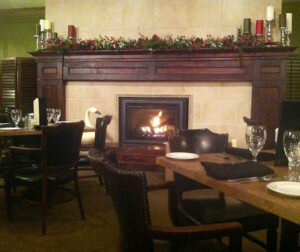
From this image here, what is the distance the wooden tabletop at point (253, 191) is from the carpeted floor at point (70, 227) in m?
0.49

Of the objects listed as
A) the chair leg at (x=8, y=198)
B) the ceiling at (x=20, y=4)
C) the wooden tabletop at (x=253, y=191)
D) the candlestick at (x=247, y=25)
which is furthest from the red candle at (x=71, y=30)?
the wooden tabletop at (x=253, y=191)

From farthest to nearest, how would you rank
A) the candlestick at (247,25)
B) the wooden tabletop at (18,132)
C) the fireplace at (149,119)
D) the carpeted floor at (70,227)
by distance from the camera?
1. the fireplace at (149,119)
2. the candlestick at (247,25)
3. the wooden tabletop at (18,132)
4. the carpeted floor at (70,227)

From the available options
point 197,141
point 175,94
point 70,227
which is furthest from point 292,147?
point 175,94

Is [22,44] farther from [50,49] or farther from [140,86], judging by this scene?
[140,86]

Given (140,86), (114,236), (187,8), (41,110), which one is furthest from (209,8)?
(114,236)

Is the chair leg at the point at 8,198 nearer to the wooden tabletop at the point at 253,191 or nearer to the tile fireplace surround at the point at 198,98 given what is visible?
the wooden tabletop at the point at 253,191

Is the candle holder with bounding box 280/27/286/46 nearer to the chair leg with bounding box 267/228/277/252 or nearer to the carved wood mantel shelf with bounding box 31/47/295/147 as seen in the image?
the carved wood mantel shelf with bounding box 31/47/295/147

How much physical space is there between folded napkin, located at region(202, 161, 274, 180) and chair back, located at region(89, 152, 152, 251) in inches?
16.1

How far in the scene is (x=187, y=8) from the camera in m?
4.84

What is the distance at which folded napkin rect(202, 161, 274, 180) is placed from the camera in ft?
4.90

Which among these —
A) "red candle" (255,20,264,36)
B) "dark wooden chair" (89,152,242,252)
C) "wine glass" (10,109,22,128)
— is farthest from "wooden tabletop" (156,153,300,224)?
"red candle" (255,20,264,36)

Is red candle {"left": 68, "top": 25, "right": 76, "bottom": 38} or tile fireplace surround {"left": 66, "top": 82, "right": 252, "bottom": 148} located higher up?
red candle {"left": 68, "top": 25, "right": 76, "bottom": 38}

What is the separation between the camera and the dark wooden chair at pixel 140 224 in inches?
47.8

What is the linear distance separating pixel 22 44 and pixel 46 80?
8.89 feet
